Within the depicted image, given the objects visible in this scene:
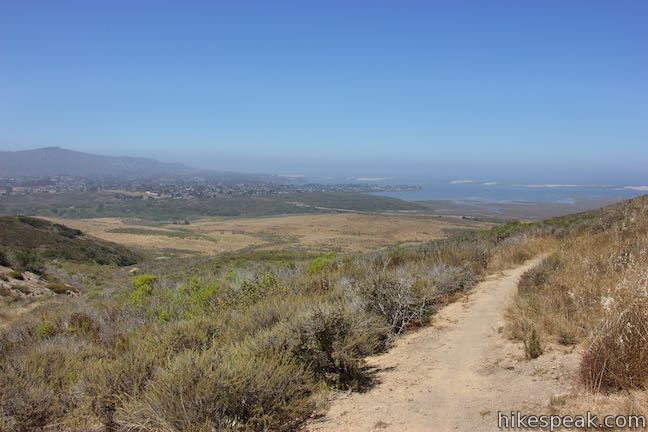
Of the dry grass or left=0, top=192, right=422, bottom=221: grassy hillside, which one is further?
left=0, top=192, right=422, bottom=221: grassy hillside

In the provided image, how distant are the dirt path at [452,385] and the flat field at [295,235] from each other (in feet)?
146

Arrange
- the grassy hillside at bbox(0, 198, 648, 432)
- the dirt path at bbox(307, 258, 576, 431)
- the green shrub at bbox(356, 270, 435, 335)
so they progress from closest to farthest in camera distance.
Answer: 1. the grassy hillside at bbox(0, 198, 648, 432)
2. the dirt path at bbox(307, 258, 576, 431)
3. the green shrub at bbox(356, 270, 435, 335)

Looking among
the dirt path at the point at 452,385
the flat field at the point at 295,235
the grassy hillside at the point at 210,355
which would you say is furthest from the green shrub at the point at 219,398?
the flat field at the point at 295,235

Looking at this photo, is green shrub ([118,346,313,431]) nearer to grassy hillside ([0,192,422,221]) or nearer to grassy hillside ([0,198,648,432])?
grassy hillside ([0,198,648,432])

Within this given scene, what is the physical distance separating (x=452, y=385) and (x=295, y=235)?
70154mm

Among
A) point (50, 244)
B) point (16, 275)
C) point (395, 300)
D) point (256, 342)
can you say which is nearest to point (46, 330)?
point (256, 342)

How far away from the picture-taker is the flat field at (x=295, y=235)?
58.0 metres

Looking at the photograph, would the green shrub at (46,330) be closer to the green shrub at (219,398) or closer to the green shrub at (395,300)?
the green shrub at (219,398)

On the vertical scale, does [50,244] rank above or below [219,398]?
below

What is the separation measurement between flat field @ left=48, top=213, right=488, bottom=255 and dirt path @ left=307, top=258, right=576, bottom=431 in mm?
44643

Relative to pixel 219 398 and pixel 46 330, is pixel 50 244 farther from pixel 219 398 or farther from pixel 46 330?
pixel 219 398

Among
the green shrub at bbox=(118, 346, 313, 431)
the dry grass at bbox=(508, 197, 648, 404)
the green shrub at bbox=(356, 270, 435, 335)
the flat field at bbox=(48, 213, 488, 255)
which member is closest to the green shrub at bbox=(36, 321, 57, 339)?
the green shrub at bbox=(118, 346, 313, 431)

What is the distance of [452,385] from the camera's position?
4469 mm

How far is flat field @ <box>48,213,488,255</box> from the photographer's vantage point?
190ft
